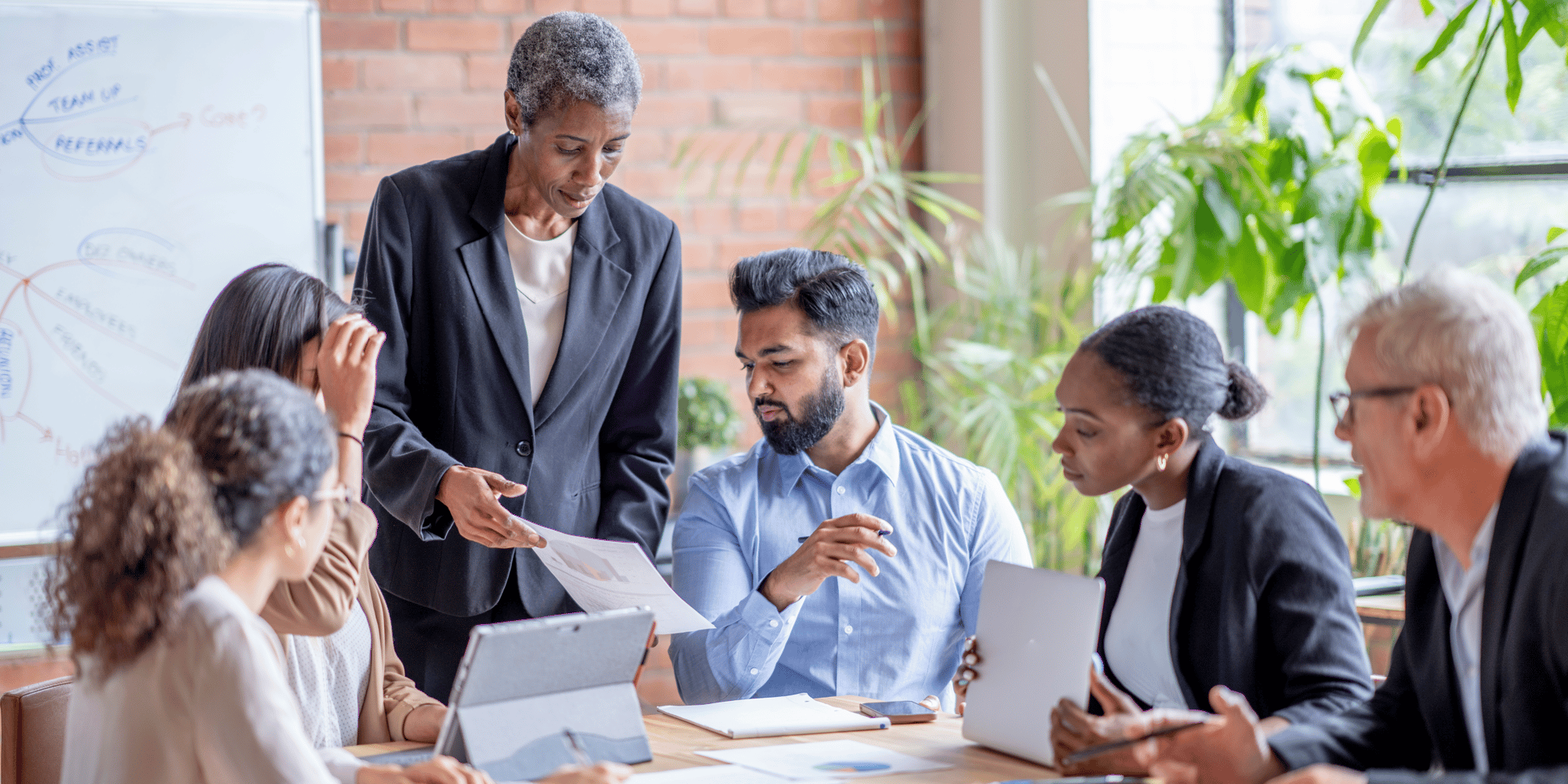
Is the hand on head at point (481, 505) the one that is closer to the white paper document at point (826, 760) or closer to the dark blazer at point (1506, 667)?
the white paper document at point (826, 760)

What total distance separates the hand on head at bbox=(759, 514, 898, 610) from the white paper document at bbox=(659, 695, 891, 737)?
0.51 ft

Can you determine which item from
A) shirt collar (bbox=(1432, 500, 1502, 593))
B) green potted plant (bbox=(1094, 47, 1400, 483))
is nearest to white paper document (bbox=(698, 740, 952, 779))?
shirt collar (bbox=(1432, 500, 1502, 593))

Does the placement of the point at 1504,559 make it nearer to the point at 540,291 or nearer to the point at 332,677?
the point at 332,677

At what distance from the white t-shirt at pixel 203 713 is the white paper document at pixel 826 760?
0.53 m

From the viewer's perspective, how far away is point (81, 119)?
120 inches

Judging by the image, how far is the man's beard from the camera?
2287mm

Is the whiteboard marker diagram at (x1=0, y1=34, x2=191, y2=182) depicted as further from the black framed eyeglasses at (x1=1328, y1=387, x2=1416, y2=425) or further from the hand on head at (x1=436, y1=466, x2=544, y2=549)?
the black framed eyeglasses at (x1=1328, y1=387, x2=1416, y2=425)

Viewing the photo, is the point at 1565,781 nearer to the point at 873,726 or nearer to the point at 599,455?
the point at 873,726

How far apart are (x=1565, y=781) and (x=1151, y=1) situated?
2.99 metres

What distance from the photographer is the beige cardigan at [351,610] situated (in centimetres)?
166

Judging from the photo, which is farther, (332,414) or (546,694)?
(332,414)

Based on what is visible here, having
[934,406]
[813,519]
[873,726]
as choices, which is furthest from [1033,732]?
[934,406]

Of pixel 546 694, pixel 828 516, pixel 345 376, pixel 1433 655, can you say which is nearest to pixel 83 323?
pixel 345 376

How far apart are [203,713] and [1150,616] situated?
45.5 inches
